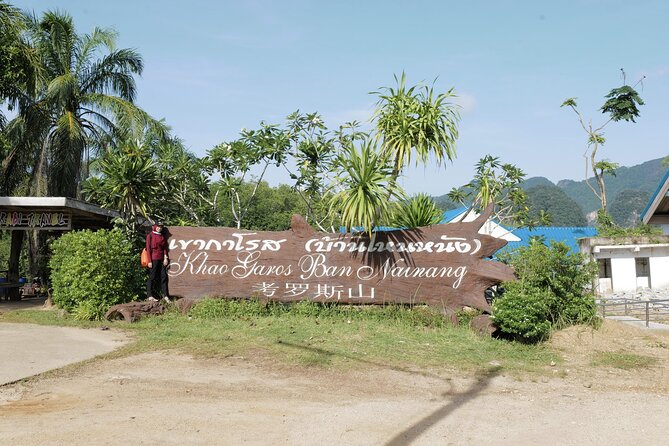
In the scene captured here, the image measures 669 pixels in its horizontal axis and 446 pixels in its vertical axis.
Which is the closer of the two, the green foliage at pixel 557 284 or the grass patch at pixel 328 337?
the grass patch at pixel 328 337

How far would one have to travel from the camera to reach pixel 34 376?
7016 mm

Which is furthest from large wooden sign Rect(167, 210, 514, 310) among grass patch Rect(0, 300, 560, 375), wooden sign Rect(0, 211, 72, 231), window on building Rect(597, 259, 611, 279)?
window on building Rect(597, 259, 611, 279)

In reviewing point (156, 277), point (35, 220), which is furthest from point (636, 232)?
point (35, 220)

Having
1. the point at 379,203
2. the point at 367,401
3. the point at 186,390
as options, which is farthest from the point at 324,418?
the point at 379,203

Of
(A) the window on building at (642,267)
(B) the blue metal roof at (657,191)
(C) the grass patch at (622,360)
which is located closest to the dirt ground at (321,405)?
(C) the grass patch at (622,360)

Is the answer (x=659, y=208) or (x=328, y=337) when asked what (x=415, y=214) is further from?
(x=659, y=208)

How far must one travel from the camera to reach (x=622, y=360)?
8.66m

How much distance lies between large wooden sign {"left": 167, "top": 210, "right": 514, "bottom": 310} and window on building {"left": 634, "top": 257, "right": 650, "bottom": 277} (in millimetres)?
12873

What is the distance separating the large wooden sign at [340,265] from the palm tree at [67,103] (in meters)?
10.2

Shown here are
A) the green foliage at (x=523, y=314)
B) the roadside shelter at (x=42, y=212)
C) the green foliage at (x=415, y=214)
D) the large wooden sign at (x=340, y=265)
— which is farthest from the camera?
the roadside shelter at (x=42, y=212)

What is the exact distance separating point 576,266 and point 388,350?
3.89 meters

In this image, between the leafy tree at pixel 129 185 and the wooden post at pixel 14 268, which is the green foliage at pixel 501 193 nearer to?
the leafy tree at pixel 129 185

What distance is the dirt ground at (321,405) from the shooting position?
5.11 m

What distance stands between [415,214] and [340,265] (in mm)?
1876
